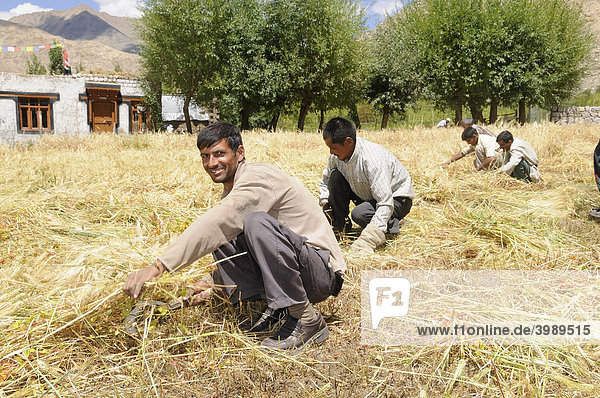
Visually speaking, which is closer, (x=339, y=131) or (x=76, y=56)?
(x=339, y=131)

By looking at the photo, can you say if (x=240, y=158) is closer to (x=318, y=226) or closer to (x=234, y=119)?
(x=318, y=226)

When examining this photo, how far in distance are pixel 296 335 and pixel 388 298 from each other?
70 centimetres

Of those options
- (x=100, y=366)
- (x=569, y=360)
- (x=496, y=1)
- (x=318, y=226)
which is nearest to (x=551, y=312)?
(x=569, y=360)

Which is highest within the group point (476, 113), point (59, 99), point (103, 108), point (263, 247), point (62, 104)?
point (476, 113)

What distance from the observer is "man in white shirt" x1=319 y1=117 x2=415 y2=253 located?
3570mm

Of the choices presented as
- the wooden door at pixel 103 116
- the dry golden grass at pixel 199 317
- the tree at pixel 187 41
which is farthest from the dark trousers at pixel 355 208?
the wooden door at pixel 103 116

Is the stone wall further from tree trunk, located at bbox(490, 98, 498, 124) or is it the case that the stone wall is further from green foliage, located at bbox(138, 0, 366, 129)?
green foliage, located at bbox(138, 0, 366, 129)

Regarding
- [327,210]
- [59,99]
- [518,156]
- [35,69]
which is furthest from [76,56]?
[327,210]

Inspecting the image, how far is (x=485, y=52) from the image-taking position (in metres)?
21.2

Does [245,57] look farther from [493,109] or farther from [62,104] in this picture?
[493,109]

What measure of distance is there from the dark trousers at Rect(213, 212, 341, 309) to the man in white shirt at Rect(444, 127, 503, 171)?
17.5 feet

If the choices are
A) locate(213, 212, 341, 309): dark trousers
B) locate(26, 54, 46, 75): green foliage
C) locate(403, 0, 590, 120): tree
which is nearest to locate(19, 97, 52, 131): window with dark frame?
locate(26, 54, 46, 75): green foliage

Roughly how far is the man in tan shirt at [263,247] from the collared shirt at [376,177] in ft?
4.30

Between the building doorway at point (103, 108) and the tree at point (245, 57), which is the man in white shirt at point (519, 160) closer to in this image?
the tree at point (245, 57)
